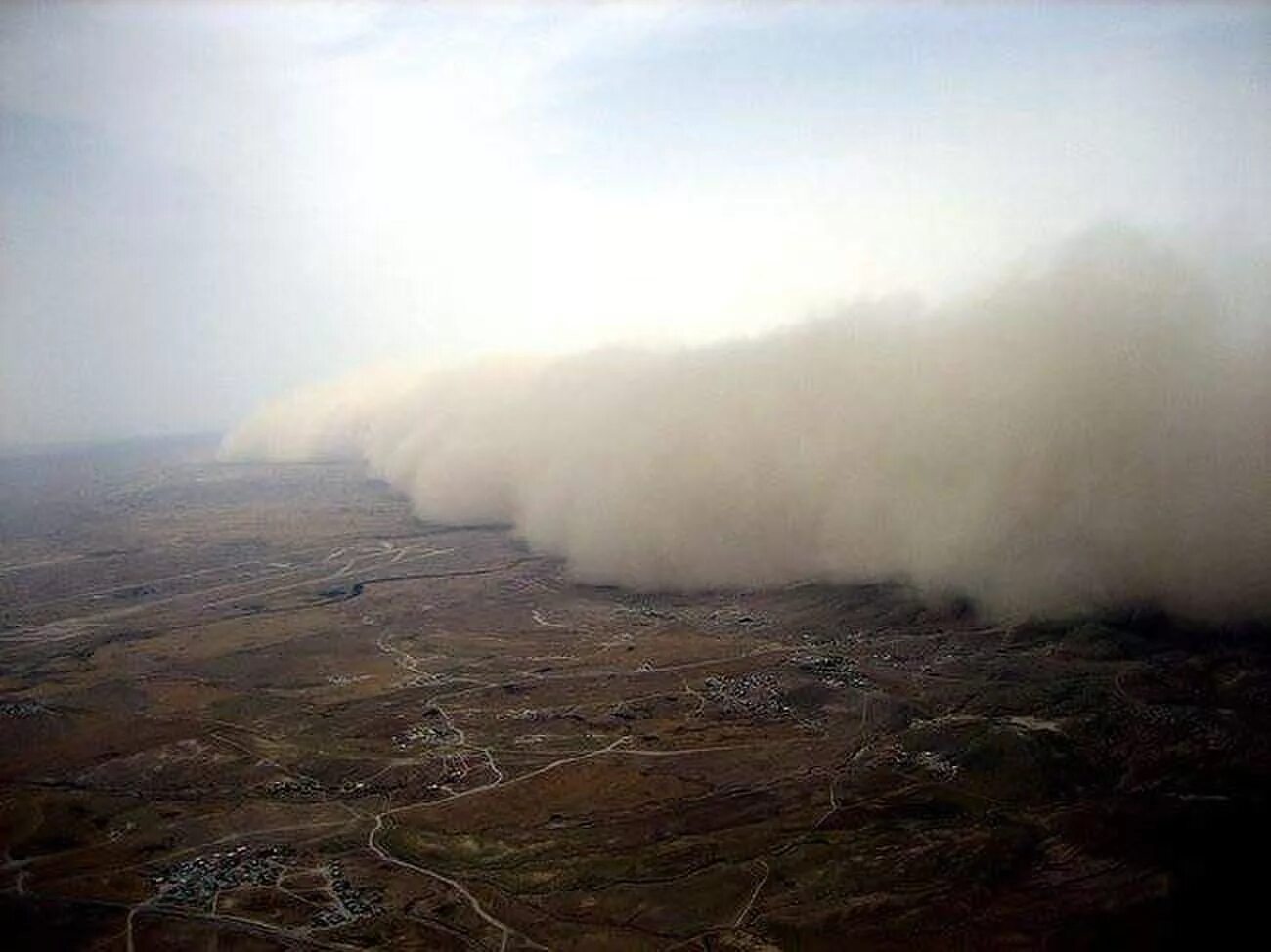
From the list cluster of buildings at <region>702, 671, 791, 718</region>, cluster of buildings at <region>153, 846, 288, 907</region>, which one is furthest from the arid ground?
cluster of buildings at <region>702, 671, 791, 718</region>

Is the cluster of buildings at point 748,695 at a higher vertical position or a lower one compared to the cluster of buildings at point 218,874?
lower

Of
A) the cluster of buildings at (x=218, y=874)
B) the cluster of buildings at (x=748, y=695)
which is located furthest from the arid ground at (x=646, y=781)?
the cluster of buildings at (x=748, y=695)

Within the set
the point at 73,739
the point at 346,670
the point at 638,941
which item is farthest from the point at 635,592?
the point at 638,941

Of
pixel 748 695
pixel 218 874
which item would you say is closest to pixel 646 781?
pixel 748 695

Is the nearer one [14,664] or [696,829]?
[696,829]

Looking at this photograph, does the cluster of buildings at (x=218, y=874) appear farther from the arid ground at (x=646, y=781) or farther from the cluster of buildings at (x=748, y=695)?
the cluster of buildings at (x=748, y=695)

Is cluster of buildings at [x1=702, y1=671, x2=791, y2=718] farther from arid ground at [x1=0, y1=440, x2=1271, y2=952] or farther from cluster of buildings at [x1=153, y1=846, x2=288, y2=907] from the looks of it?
cluster of buildings at [x1=153, y1=846, x2=288, y2=907]

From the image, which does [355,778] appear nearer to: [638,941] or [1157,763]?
[638,941]

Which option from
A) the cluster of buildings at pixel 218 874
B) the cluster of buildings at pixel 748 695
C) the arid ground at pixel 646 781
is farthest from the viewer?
the cluster of buildings at pixel 748 695
